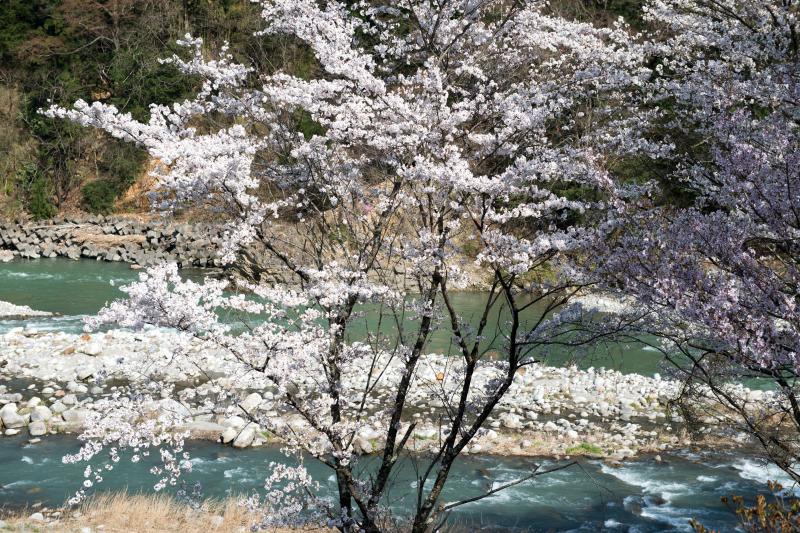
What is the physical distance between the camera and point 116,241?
21656 mm

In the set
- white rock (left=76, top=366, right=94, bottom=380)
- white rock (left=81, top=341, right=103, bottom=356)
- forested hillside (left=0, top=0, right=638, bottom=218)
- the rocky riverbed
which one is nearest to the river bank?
the rocky riverbed

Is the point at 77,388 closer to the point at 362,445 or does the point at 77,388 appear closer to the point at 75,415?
the point at 75,415

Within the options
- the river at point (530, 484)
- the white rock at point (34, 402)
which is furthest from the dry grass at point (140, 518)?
the white rock at point (34, 402)

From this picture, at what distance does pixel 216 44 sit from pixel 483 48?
74.0 feet

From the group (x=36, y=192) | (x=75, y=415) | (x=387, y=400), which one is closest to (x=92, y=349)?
(x=75, y=415)

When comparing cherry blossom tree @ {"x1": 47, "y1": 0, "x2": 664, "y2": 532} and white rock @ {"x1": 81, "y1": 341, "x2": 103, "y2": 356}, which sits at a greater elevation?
cherry blossom tree @ {"x1": 47, "y1": 0, "x2": 664, "y2": 532}

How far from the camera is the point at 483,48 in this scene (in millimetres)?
5133

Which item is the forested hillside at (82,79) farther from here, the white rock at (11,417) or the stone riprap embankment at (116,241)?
the white rock at (11,417)

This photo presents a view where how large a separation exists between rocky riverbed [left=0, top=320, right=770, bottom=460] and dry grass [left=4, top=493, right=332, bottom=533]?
953 mm

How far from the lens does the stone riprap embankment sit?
2055cm

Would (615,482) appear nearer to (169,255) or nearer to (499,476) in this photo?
(499,476)

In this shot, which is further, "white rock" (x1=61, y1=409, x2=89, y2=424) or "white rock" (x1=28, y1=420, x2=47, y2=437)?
"white rock" (x1=61, y1=409, x2=89, y2=424)

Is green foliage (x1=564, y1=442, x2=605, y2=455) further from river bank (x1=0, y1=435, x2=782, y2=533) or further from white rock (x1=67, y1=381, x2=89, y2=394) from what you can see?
white rock (x1=67, y1=381, x2=89, y2=394)

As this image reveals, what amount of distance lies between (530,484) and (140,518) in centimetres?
375
